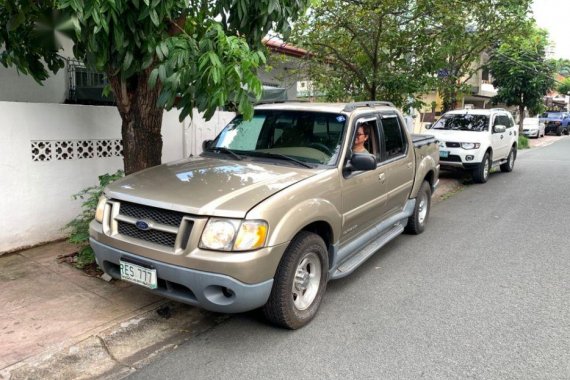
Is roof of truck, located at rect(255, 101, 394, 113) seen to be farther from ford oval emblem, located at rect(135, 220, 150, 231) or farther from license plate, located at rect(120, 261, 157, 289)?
license plate, located at rect(120, 261, 157, 289)

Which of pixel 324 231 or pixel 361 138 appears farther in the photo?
pixel 361 138

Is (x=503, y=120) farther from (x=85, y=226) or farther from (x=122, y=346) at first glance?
(x=122, y=346)

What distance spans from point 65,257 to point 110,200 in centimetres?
175

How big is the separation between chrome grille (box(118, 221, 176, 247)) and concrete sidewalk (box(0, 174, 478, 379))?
0.76m

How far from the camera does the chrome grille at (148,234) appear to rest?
3.33 metres

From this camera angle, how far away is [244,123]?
16.4ft

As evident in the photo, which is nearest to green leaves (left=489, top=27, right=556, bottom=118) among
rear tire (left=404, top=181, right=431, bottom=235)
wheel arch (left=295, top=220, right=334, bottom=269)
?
rear tire (left=404, top=181, right=431, bottom=235)

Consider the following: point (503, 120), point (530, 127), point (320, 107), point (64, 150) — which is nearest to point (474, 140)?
point (503, 120)

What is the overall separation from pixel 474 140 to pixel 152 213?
30.1ft

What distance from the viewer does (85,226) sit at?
5129 mm

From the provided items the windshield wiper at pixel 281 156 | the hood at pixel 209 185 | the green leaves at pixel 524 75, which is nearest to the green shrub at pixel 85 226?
the hood at pixel 209 185

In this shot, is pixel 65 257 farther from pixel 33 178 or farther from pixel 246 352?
pixel 246 352

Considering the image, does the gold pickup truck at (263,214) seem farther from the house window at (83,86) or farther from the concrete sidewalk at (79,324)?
the house window at (83,86)

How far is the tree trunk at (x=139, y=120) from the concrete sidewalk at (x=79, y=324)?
1.35 meters
